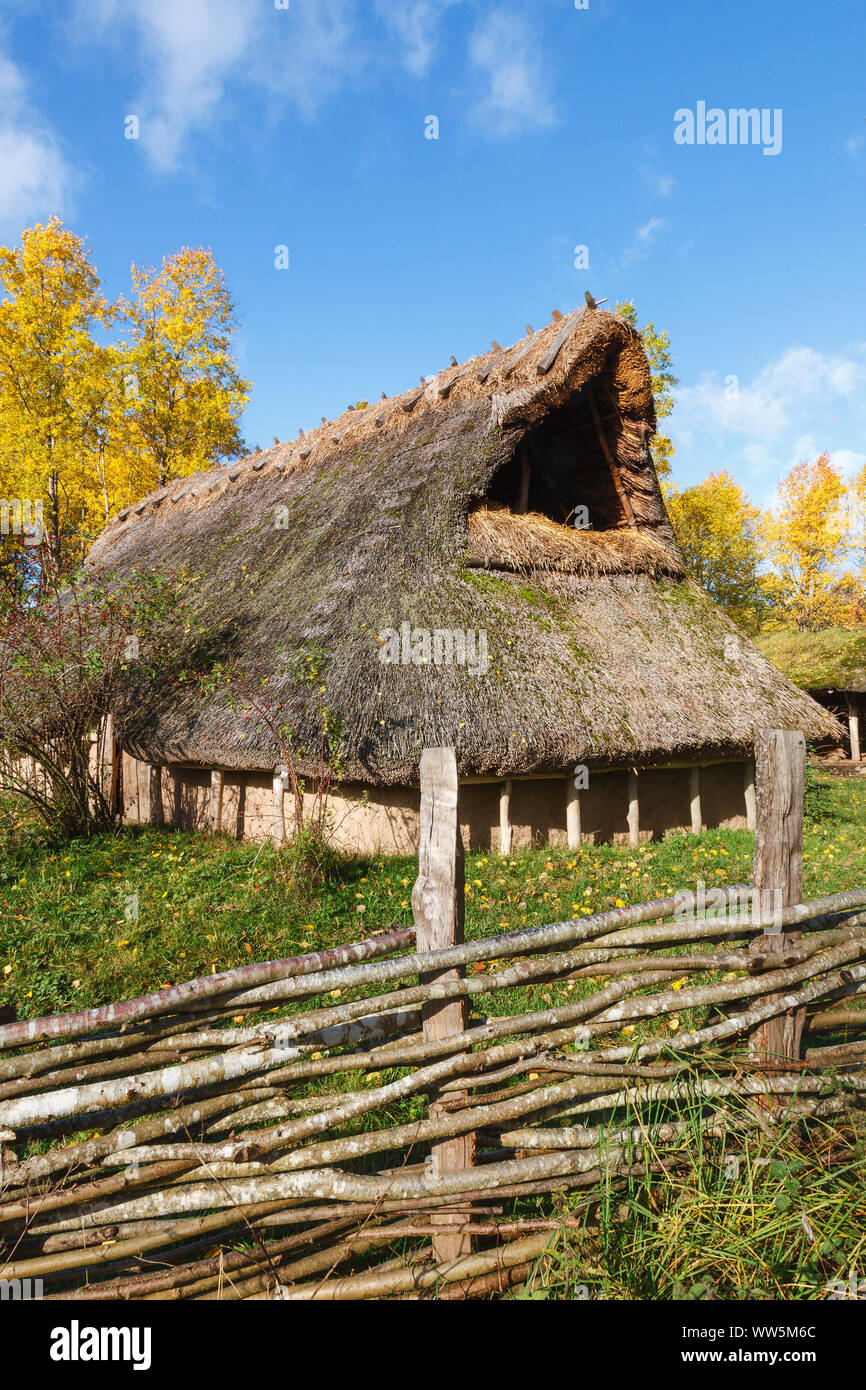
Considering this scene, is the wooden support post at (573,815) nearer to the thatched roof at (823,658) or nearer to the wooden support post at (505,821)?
the wooden support post at (505,821)

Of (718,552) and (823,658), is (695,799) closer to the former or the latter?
(823,658)

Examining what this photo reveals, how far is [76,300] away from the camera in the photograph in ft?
53.7

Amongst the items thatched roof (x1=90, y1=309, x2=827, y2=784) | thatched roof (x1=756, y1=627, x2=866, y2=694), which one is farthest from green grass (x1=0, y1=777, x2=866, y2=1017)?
thatched roof (x1=756, y1=627, x2=866, y2=694)

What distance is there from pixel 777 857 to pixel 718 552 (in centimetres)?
1922

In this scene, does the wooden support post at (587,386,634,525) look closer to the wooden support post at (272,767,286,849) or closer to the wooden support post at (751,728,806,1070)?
the wooden support post at (272,767,286,849)

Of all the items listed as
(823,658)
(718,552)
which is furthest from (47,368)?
(823,658)

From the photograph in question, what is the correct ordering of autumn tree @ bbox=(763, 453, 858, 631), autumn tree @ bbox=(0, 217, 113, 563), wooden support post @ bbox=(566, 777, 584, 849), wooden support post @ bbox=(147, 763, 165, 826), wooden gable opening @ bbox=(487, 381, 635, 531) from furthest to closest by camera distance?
autumn tree @ bbox=(763, 453, 858, 631)
autumn tree @ bbox=(0, 217, 113, 563)
wooden gable opening @ bbox=(487, 381, 635, 531)
wooden support post @ bbox=(147, 763, 165, 826)
wooden support post @ bbox=(566, 777, 584, 849)

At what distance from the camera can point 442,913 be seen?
2119 millimetres

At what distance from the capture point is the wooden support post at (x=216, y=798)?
7289 millimetres

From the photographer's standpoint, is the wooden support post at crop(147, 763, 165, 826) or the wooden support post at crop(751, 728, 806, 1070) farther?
the wooden support post at crop(147, 763, 165, 826)

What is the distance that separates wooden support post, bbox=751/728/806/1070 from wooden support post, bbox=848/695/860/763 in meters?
16.7

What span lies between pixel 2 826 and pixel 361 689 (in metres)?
3.96

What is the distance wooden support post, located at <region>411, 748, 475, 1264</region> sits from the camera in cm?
209
